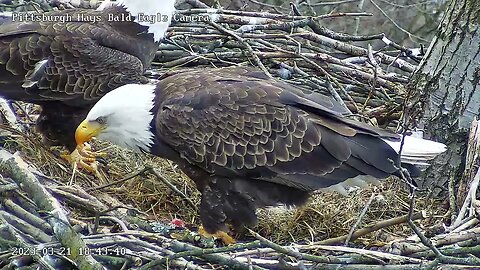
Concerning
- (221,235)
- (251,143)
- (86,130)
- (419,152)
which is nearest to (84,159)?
(86,130)

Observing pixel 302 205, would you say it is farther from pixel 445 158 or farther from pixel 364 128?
pixel 445 158

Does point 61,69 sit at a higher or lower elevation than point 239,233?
higher

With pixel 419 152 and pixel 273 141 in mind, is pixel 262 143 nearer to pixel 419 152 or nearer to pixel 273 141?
pixel 273 141

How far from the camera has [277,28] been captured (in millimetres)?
5625

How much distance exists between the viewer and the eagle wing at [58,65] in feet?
15.0

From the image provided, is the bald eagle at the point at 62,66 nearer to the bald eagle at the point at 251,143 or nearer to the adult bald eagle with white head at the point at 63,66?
the adult bald eagle with white head at the point at 63,66

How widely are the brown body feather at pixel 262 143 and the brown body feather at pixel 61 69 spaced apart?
728 mm

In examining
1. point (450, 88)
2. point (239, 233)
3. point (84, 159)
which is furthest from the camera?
point (84, 159)

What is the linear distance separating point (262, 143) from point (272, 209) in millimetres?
625

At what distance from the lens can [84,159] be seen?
4.75 metres

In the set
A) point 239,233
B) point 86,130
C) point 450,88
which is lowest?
point 239,233

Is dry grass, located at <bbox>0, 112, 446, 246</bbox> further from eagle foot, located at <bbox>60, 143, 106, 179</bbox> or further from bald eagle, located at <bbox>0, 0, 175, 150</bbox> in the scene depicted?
bald eagle, located at <bbox>0, 0, 175, 150</bbox>

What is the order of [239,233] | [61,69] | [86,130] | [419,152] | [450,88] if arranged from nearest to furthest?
[419,152] < [86,130] < [239,233] < [450,88] < [61,69]

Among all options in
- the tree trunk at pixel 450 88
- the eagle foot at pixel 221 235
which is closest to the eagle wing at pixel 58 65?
the eagle foot at pixel 221 235
